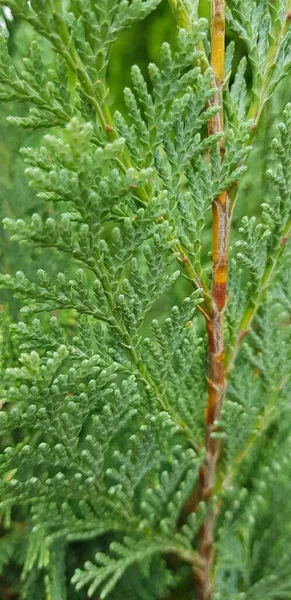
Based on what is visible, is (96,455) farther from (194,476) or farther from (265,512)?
(265,512)

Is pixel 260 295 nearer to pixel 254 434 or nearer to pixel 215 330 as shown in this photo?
pixel 215 330

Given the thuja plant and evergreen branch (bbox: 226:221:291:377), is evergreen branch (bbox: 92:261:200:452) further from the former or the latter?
evergreen branch (bbox: 226:221:291:377)

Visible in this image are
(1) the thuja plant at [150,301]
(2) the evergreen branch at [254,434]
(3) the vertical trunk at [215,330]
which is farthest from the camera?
(2) the evergreen branch at [254,434]

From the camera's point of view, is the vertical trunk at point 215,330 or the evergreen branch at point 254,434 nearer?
the vertical trunk at point 215,330

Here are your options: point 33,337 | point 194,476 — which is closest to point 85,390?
point 33,337

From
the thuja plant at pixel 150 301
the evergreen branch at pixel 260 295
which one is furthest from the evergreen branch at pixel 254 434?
the evergreen branch at pixel 260 295

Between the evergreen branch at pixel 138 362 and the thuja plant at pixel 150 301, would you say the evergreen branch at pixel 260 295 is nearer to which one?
the thuja plant at pixel 150 301

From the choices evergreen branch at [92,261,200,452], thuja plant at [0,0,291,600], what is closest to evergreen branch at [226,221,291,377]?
thuja plant at [0,0,291,600]
